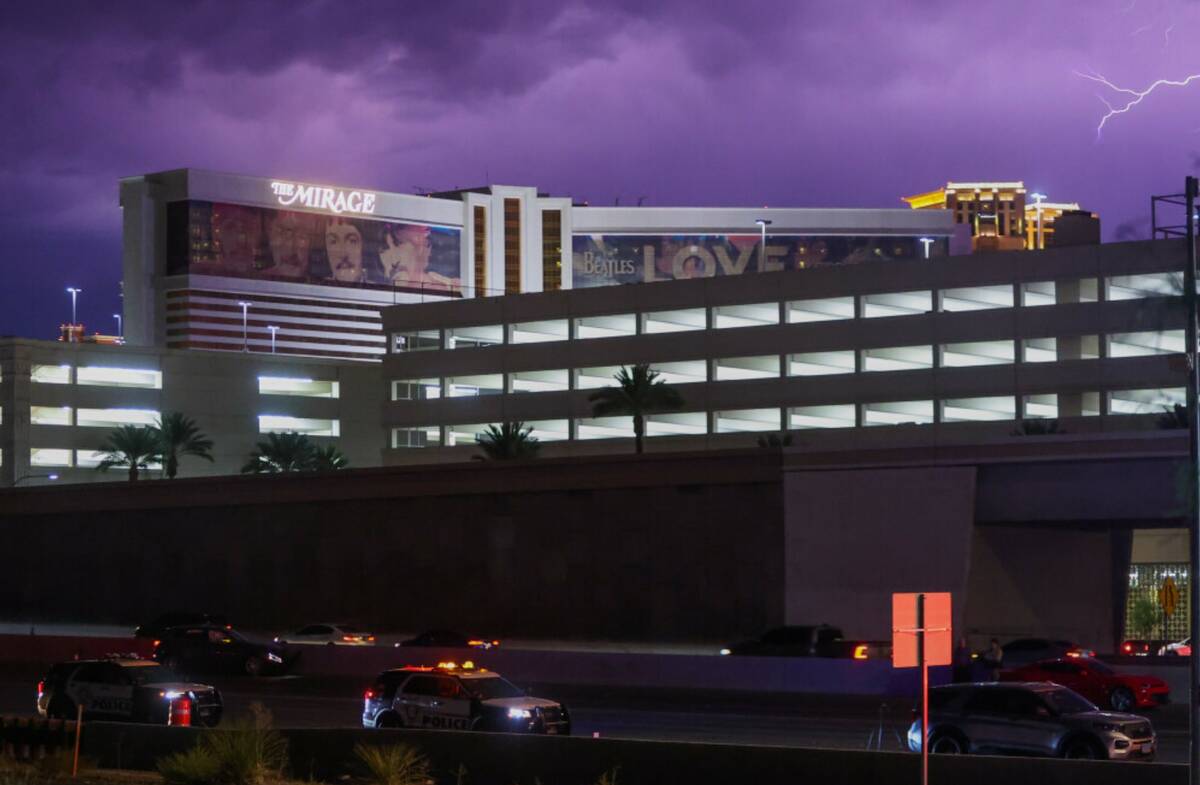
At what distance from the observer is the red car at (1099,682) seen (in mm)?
36469

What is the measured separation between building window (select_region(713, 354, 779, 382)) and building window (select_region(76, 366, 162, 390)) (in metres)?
43.5

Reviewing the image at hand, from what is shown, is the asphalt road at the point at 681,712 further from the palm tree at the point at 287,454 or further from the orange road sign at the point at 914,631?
the palm tree at the point at 287,454

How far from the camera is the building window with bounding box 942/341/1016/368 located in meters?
89.9

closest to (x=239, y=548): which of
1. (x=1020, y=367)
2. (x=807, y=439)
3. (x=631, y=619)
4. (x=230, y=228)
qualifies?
(x=631, y=619)

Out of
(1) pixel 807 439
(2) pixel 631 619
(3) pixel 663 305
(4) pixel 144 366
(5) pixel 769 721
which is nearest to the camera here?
(5) pixel 769 721

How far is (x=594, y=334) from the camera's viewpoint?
105m

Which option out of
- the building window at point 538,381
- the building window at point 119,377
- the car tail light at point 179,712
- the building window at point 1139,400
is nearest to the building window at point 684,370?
the building window at point 538,381

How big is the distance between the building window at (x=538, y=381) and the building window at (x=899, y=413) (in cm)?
1972

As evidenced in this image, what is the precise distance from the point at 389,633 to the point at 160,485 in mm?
15010

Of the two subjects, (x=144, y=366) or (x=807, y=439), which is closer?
(x=807, y=439)

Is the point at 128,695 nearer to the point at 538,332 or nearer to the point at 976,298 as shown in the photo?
the point at 976,298

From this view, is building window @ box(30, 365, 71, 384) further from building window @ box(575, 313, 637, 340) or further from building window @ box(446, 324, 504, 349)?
building window @ box(575, 313, 637, 340)

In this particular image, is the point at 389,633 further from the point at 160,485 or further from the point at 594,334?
the point at 594,334

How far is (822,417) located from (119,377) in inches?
2022
